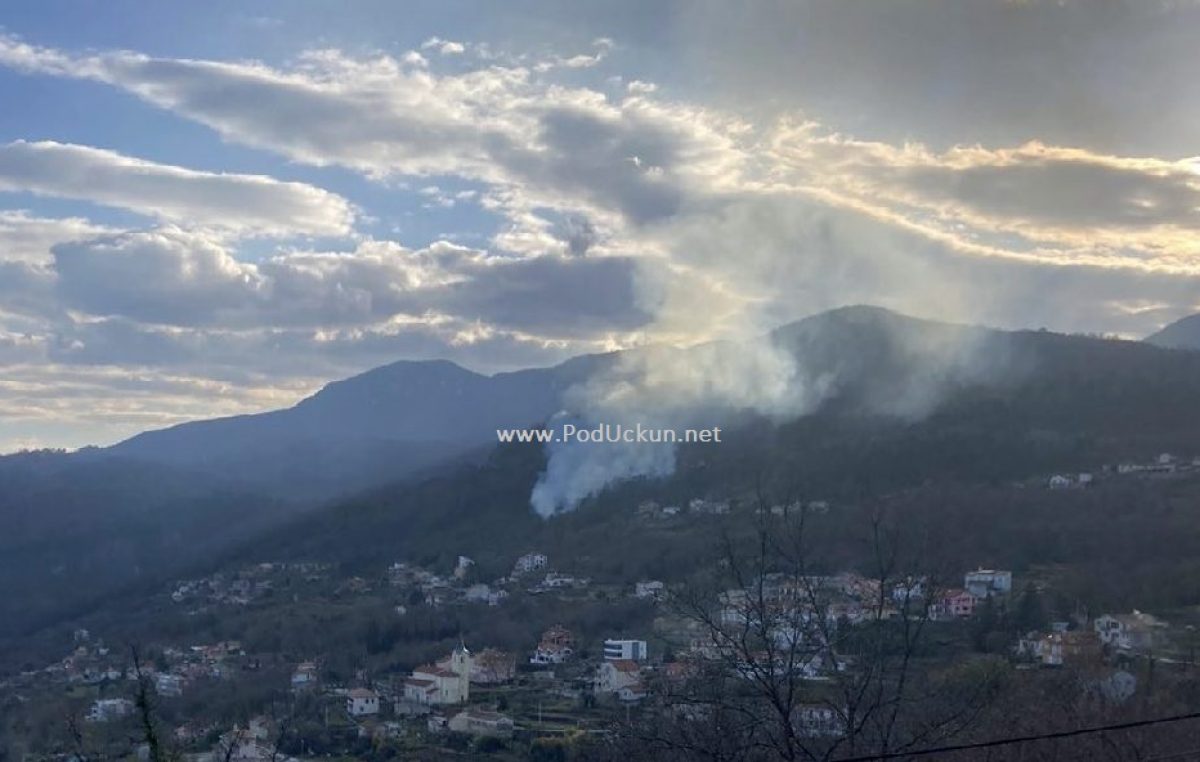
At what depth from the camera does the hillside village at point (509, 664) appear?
1420 centimetres

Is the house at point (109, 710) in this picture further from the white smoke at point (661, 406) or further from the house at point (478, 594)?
the white smoke at point (661, 406)

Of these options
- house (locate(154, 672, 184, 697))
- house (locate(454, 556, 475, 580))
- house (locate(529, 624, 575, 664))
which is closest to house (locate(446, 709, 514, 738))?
house (locate(529, 624, 575, 664))

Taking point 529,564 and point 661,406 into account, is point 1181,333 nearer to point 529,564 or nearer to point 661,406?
point 661,406

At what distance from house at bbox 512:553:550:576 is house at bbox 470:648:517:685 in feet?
60.1

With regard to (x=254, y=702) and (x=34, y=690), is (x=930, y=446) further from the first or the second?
(x=34, y=690)

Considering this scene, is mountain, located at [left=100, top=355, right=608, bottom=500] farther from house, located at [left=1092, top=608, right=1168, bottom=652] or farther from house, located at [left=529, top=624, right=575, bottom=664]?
house, located at [left=1092, top=608, right=1168, bottom=652]

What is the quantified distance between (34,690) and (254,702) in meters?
12.7

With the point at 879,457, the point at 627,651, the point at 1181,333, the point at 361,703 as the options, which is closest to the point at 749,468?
the point at 879,457

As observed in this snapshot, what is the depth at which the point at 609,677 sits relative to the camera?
28.0 metres

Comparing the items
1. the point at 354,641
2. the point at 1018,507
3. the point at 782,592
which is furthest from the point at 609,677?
the point at 1018,507

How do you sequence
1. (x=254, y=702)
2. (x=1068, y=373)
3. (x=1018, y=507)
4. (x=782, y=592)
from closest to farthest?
(x=782, y=592) < (x=254, y=702) < (x=1018, y=507) < (x=1068, y=373)

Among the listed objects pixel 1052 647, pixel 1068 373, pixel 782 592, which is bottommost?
pixel 1052 647

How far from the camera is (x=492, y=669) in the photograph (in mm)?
33500

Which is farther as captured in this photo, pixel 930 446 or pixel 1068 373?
pixel 1068 373
